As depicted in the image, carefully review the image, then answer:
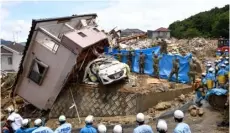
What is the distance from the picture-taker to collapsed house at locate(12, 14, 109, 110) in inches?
607

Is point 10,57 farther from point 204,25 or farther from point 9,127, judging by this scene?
point 204,25

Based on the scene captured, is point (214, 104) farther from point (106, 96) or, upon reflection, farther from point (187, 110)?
point (106, 96)

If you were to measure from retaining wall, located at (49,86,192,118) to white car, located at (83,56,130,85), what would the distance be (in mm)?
438

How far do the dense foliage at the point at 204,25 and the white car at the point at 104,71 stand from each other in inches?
1466

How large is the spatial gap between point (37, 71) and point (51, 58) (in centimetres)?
100

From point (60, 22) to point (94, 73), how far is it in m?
2.99

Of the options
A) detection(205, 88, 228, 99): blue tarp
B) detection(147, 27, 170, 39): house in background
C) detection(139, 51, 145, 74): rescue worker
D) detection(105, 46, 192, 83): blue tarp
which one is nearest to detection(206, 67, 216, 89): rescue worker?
detection(205, 88, 228, 99): blue tarp

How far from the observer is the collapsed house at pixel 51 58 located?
Answer: 15.4m

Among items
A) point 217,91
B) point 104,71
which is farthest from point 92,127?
point 104,71

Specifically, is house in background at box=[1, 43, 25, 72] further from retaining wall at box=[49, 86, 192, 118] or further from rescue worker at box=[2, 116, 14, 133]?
rescue worker at box=[2, 116, 14, 133]

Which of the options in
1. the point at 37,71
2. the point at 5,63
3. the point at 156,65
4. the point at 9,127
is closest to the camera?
the point at 9,127

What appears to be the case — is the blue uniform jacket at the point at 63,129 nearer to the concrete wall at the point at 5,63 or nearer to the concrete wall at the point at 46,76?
the concrete wall at the point at 46,76

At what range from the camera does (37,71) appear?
Answer: 1625 centimetres

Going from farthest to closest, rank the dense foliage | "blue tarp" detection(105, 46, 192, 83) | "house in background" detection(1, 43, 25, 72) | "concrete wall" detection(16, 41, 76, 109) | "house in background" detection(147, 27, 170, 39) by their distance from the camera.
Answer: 1. "house in background" detection(147, 27, 170, 39)
2. the dense foliage
3. "house in background" detection(1, 43, 25, 72)
4. "blue tarp" detection(105, 46, 192, 83)
5. "concrete wall" detection(16, 41, 76, 109)
